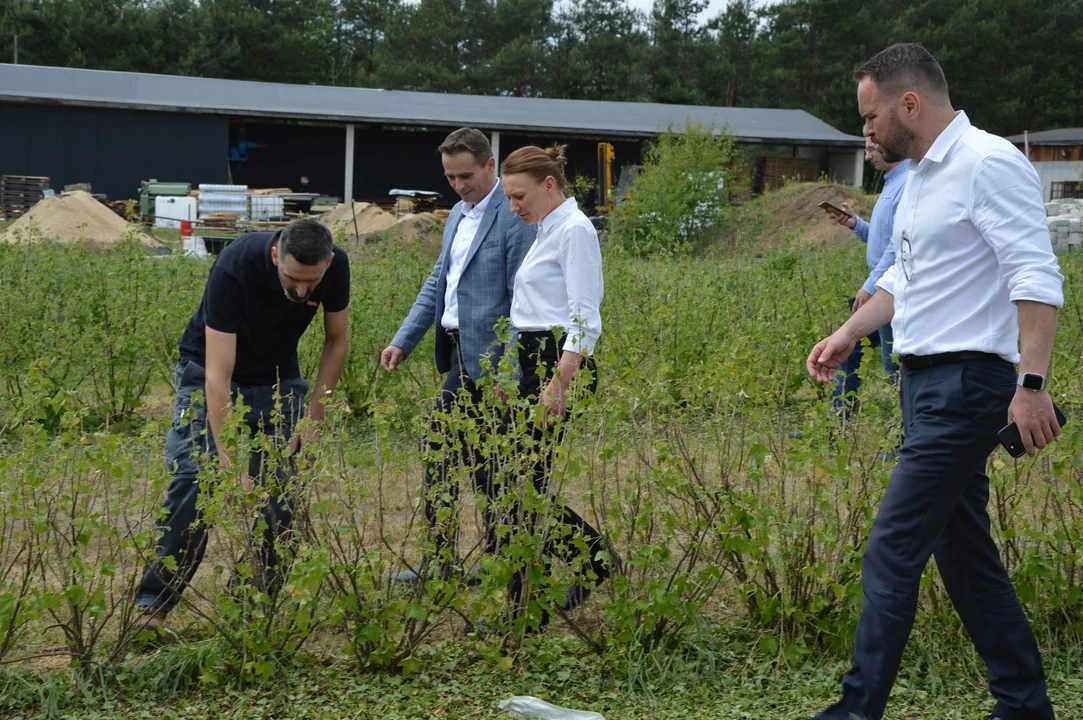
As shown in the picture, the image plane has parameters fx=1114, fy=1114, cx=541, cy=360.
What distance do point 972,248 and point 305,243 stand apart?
6.81 feet

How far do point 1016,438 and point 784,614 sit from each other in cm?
Answer: 113

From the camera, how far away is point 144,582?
3.63 meters

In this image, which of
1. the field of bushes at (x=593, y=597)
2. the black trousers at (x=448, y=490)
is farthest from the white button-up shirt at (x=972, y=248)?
the black trousers at (x=448, y=490)

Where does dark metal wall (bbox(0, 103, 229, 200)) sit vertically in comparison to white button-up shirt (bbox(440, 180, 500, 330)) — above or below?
above

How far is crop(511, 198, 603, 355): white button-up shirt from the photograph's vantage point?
12.5ft

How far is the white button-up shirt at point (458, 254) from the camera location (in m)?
4.30

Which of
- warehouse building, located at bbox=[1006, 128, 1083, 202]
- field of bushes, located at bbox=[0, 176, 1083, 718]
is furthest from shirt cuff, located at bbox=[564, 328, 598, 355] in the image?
warehouse building, located at bbox=[1006, 128, 1083, 202]

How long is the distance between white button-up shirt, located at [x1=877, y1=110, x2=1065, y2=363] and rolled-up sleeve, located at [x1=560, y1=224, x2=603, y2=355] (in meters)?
1.15

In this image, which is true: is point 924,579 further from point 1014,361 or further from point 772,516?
point 1014,361

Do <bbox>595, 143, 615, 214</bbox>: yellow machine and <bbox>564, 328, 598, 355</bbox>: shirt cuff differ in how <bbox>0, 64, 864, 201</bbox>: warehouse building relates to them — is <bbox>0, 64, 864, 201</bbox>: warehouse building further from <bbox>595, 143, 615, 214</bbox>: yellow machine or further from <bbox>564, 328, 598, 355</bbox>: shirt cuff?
<bbox>564, 328, 598, 355</bbox>: shirt cuff

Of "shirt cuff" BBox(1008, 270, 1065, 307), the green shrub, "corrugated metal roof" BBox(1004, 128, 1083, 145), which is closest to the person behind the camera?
"shirt cuff" BBox(1008, 270, 1065, 307)

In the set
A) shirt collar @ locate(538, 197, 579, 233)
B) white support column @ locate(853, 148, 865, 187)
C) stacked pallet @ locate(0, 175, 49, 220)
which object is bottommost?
shirt collar @ locate(538, 197, 579, 233)

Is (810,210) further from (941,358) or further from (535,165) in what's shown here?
(941,358)

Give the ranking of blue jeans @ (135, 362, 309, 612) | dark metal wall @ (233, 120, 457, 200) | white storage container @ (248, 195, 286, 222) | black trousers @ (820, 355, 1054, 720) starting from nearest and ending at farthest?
black trousers @ (820, 355, 1054, 720)
blue jeans @ (135, 362, 309, 612)
white storage container @ (248, 195, 286, 222)
dark metal wall @ (233, 120, 457, 200)
